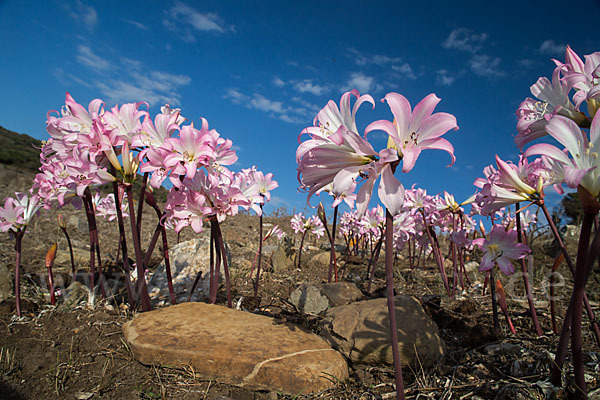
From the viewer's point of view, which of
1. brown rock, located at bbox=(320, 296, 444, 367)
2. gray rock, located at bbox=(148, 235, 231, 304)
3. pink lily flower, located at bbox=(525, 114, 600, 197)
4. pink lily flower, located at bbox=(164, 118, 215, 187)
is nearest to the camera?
pink lily flower, located at bbox=(525, 114, 600, 197)

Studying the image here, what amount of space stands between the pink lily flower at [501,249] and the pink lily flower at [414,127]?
1.24 m

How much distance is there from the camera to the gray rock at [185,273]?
450 centimetres

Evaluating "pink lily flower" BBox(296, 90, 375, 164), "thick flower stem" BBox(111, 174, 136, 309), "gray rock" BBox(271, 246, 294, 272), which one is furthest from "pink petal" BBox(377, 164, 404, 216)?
"gray rock" BBox(271, 246, 294, 272)

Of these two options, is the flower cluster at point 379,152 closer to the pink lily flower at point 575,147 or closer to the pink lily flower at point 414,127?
the pink lily flower at point 414,127

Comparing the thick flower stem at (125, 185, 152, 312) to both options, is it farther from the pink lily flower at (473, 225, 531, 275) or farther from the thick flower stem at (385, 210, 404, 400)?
the pink lily flower at (473, 225, 531, 275)

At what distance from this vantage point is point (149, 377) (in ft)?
8.47

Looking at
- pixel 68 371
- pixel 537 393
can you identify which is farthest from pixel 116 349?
pixel 537 393

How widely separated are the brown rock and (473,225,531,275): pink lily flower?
685mm

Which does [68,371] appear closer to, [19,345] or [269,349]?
[19,345]

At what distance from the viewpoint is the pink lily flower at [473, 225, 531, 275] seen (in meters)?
2.54

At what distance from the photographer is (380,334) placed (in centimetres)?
275

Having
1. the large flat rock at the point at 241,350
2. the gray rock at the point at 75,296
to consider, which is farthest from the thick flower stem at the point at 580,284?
the gray rock at the point at 75,296

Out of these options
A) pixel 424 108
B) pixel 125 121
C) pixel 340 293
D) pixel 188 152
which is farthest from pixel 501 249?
pixel 125 121

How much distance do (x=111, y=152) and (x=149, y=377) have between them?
5.63ft
